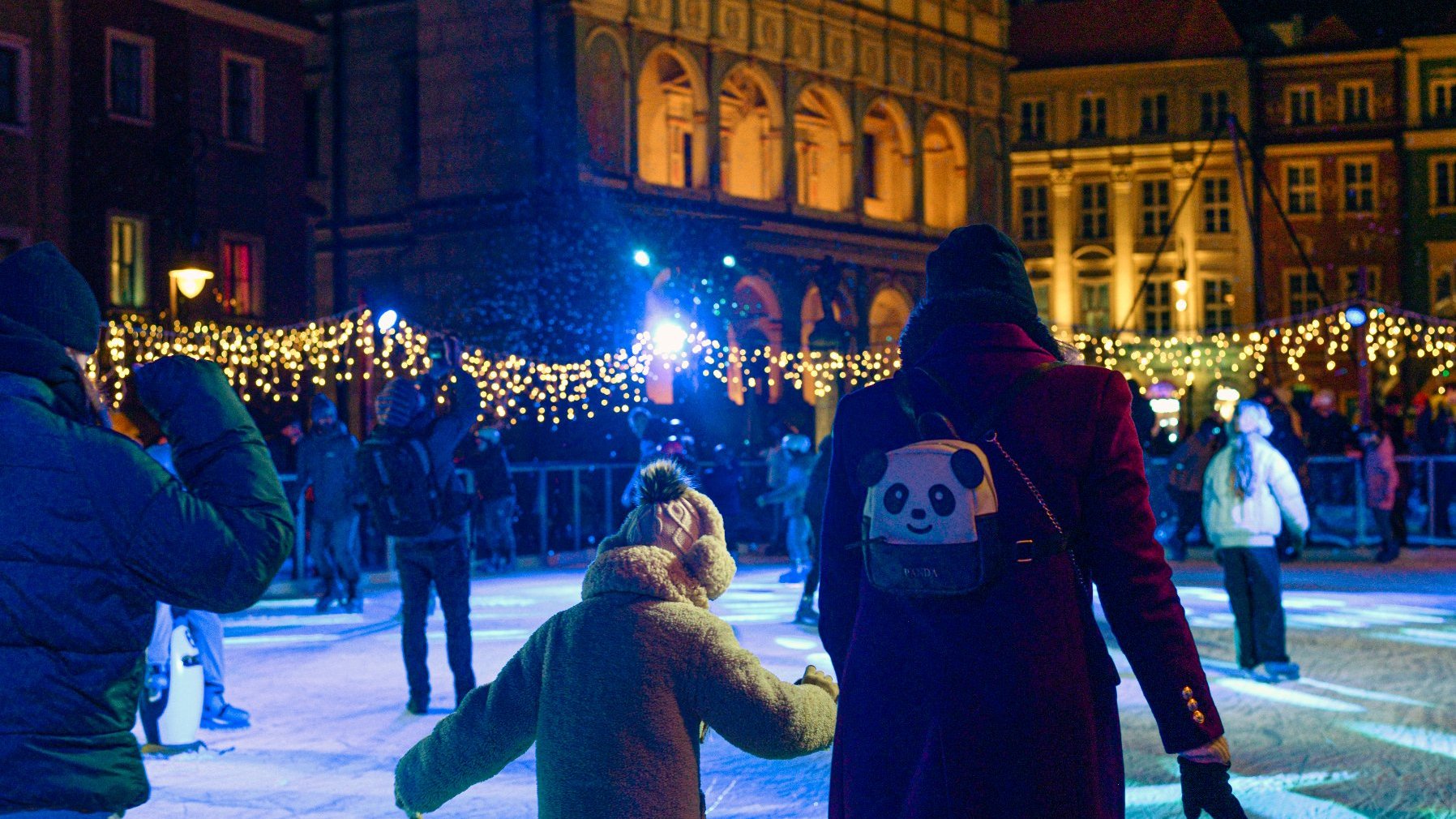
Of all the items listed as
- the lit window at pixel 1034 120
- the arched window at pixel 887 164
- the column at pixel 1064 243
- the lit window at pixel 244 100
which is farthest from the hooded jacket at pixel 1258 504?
the lit window at pixel 1034 120

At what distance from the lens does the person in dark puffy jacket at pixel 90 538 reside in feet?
9.54

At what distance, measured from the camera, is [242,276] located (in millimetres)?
32062

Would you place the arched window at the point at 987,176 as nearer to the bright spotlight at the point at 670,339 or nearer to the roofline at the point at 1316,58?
the roofline at the point at 1316,58

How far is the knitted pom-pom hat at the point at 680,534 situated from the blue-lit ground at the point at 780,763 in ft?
9.61

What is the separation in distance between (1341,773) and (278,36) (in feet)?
95.9

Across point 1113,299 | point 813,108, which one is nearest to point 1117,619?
point 813,108

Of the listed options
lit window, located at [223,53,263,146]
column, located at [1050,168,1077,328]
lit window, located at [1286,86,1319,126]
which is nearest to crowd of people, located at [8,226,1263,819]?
lit window, located at [223,53,263,146]

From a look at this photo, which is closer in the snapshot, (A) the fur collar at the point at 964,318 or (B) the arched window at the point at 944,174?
(A) the fur collar at the point at 964,318

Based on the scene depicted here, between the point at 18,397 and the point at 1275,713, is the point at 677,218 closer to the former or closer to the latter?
the point at 1275,713

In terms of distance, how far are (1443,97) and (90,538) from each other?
2311 inches

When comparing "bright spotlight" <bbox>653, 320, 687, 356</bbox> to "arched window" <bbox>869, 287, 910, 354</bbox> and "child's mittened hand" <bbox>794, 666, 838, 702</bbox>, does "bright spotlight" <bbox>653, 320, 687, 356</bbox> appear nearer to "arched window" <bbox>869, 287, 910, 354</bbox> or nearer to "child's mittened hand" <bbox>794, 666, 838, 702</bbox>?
"arched window" <bbox>869, 287, 910, 354</bbox>

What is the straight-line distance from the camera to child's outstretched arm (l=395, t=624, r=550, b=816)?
150 inches

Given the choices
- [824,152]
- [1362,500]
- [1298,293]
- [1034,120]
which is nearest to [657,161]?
[824,152]

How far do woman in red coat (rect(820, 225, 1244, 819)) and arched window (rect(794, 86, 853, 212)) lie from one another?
36.3m
